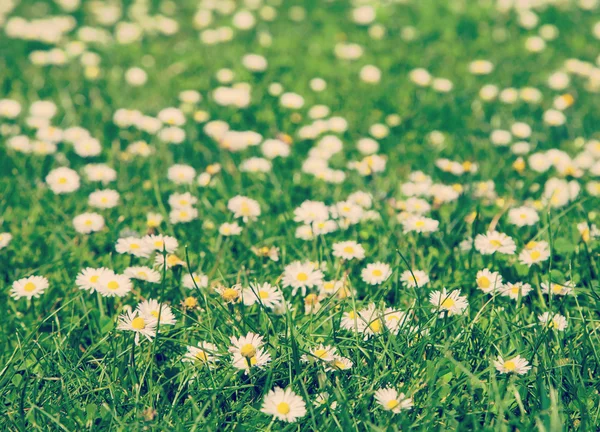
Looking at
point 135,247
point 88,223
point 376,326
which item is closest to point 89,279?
point 135,247

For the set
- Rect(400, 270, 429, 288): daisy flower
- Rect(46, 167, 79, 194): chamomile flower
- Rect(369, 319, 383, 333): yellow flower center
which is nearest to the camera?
Rect(369, 319, 383, 333): yellow flower center

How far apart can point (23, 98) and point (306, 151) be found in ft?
4.90

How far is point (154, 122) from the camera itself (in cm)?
292

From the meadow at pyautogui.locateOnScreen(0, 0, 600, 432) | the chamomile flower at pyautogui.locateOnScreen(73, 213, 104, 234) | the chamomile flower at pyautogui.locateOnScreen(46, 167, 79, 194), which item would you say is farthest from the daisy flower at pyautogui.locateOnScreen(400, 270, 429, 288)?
the chamomile flower at pyautogui.locateOnScreen(46, 167, 79, 194)

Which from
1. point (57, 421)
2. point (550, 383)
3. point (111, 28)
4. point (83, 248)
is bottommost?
point (111, 28)

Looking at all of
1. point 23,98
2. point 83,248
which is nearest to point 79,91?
point 23,98

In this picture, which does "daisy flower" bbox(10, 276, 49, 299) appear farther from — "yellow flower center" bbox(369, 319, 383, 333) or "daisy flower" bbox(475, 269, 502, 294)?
"daisy flower" bbox(475, 269, 502, 294)

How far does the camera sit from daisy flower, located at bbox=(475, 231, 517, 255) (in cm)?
193

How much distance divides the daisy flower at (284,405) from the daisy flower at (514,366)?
0.49 m

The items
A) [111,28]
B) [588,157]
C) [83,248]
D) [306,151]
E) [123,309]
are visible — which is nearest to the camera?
[123,309]

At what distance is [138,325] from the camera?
1616 millimetres

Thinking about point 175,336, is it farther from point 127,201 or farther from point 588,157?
point 588,157

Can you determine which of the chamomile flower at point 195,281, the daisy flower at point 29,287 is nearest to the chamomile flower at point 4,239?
the daisy flower at point 29,287

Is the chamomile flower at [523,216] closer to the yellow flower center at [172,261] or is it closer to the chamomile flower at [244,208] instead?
the chamomile flower at [244,208]
